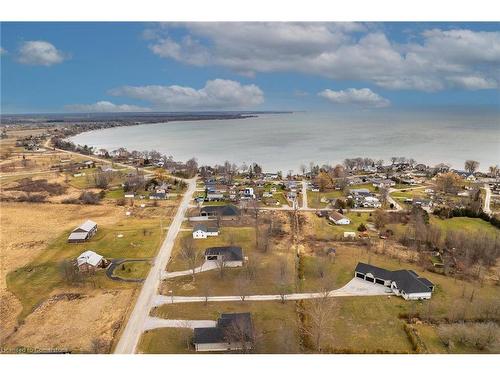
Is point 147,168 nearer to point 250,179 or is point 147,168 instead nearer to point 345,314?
point 250,179

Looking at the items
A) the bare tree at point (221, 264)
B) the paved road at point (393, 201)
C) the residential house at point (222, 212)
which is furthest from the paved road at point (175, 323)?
the paved road at point (393, 201)

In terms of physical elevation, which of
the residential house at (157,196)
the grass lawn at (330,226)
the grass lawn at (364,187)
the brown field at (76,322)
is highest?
the grass lawn at (364,187)

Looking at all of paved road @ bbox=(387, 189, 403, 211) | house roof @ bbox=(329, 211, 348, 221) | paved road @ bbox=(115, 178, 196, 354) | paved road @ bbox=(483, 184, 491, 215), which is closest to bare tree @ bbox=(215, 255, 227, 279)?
paved road @ bbox=(115, 178, 196, 354)

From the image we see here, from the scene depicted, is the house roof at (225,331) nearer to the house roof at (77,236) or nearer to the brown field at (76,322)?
the brown field at (76,322)

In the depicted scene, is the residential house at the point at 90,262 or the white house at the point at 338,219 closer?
the residential house at the point at 90,262

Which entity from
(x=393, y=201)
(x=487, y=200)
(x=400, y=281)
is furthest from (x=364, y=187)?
(x=400, y=281)

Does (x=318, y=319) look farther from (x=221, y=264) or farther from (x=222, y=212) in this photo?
(x=222, y=212)

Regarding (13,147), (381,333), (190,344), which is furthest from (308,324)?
(13,147)
